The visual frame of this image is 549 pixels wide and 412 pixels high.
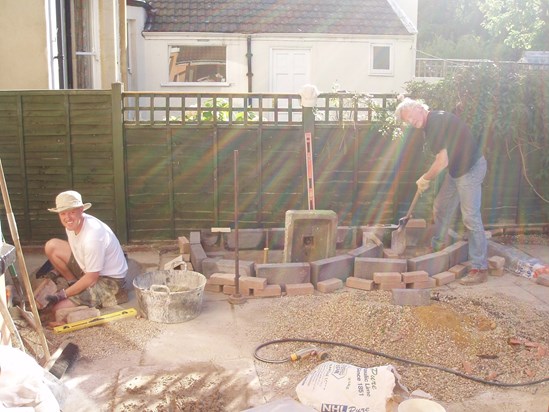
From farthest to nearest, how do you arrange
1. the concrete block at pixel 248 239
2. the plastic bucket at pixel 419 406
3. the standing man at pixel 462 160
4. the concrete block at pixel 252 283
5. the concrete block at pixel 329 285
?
the concrete block at pixel 248 239 → the standing man at pixel 462 160 → the concrete block at pixel 329 285 → the concrete block at pixel 252 283 → the plastic bucket at pixel 419 406

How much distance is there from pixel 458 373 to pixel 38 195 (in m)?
5.66

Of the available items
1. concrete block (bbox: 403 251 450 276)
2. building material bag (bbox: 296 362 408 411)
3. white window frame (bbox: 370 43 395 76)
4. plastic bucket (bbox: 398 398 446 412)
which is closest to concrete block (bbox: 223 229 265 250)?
concrete block (bbox: 403 251 450 276)

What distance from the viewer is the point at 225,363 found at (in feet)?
15.6

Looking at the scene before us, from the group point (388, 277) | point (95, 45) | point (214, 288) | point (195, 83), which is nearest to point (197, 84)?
point (195, 83)

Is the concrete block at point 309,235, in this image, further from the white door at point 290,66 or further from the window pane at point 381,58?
the window pane at point 381,58

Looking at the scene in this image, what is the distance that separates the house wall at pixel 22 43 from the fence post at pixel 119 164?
118 cm

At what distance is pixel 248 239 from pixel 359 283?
180 centimetres

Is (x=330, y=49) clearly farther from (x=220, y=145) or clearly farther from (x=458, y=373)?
(x=458, y=373)

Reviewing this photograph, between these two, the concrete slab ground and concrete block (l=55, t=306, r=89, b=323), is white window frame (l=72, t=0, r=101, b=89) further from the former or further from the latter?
concrete block (l=55, t=306, r=89, b=323)

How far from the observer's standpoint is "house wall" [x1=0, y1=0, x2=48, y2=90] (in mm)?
7902

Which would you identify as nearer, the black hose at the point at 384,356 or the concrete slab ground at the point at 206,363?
the concrete slab ground at the point at 206,363

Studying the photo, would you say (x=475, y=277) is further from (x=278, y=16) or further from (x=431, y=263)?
(x=278, y=16)

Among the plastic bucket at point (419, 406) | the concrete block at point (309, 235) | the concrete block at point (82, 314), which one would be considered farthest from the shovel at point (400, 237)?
the plastic bucket at point (419, 406)

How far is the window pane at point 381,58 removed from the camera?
701 inches
